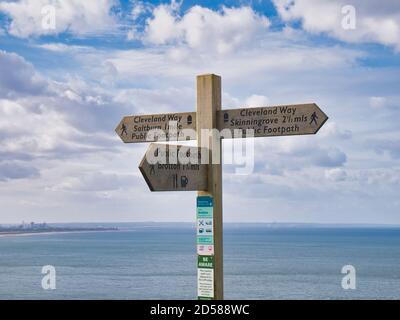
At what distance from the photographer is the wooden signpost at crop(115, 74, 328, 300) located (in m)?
6.06

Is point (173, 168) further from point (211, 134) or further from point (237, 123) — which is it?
point (237, 123)

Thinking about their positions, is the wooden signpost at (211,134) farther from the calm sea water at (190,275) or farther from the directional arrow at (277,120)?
the calm sea water at (190,275)

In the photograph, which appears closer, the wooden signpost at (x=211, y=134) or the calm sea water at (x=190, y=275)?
the wooden signpost at (x=211, y=134)

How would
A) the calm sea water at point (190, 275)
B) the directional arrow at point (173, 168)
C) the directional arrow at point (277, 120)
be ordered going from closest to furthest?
the directional arrow at point (173, 168) < the directional arrow at point (277, 120) < the calm sea water at point (190, 275)

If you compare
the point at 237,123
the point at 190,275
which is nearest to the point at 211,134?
the point at 237,123

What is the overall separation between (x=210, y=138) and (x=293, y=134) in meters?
0.88

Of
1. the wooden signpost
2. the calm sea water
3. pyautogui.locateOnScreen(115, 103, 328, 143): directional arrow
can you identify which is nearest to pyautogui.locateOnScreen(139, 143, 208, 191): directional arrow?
the wooden signpost

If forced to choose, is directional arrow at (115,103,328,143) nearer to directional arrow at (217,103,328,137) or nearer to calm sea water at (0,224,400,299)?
directional arrow at (217,103,328,137)

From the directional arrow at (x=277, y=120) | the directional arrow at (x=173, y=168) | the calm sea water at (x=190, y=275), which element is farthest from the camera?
the calm sea water at (x=190, y=275)

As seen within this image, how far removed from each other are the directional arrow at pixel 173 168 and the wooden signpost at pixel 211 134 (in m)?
0.01

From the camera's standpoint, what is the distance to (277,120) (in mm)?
6152

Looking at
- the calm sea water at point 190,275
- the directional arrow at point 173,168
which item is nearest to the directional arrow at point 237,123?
the directional arrow at point 173,168

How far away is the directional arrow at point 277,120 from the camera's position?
6.00 metres
